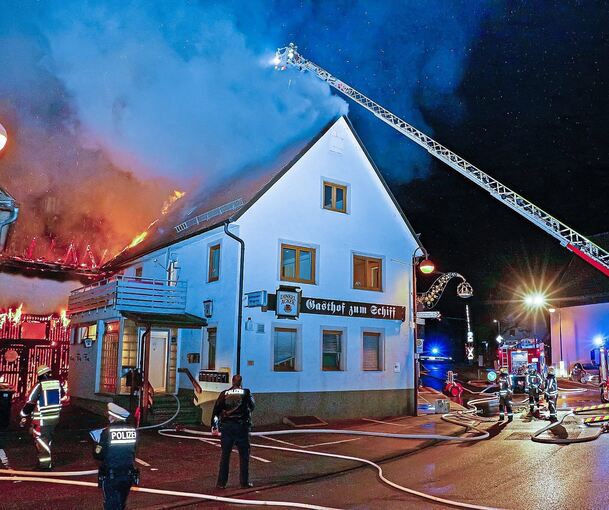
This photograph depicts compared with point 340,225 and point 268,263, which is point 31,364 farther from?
point 340,225

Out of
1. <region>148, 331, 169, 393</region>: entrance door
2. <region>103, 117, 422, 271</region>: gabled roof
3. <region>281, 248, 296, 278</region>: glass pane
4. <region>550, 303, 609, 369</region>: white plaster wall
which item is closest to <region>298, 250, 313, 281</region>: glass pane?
<region>281, 248, 296, 278</region>: glass pane

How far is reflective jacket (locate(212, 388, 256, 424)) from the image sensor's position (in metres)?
9.21

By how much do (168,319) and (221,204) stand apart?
443 centimetres

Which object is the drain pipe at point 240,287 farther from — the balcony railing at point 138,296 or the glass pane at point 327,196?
the glass pane at point 327,196

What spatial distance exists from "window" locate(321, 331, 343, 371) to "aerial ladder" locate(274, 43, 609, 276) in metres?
12.5

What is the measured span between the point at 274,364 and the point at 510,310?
3949 cm

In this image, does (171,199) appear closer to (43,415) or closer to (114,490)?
(43,415)

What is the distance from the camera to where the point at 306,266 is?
1862 cm

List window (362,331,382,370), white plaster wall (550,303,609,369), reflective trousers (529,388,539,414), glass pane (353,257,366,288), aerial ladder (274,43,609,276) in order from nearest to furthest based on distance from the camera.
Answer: reflective trousers (529,388,539,414), window (362,331,382,370), glass pane (353,257,366,288), aerial ladder (274,43,609,276), white plaster wall (550,303,609,369)

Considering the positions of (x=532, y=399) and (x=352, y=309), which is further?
(x=352, y=309)

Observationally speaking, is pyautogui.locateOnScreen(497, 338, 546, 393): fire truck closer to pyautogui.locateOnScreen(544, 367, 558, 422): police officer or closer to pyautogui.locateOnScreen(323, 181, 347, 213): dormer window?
pyautogui.locateOnScreen(544, 367, 558, 422): police officer

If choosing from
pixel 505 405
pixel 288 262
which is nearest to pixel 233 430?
pixel 288 262

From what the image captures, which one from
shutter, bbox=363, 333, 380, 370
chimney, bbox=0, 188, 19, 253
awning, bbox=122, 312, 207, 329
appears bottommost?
shutter, bbox=363, 333, 380, 370

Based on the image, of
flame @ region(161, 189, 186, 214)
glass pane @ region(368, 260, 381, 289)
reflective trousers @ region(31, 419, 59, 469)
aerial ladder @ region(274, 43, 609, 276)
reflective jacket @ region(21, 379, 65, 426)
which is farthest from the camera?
flame @ region(161, 189, 186, 214)
